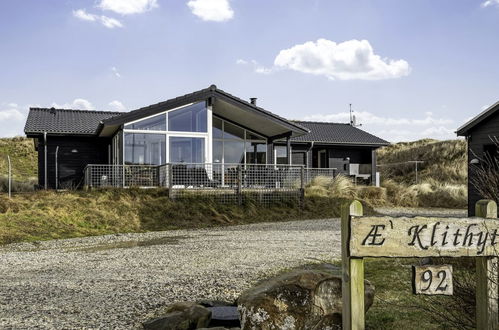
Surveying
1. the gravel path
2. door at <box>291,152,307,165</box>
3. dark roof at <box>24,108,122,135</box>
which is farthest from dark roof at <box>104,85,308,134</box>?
door at <box>291,152,307,165</box>

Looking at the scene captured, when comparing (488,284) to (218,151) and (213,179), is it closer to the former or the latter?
(213,179)

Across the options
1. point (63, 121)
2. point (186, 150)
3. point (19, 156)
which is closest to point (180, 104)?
point (186, 150)

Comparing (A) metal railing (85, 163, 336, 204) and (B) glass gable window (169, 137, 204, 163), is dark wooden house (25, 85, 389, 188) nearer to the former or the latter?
(B) glass gable window (169, 137, 204, 163)

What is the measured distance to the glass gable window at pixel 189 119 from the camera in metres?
19.0

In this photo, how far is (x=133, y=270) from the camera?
801cm

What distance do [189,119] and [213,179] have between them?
9.47 feet

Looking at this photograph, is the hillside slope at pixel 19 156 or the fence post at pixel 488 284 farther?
the hillside slope at pixel 19 156

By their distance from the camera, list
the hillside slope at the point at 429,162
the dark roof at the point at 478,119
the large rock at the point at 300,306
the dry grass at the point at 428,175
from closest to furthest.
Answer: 1. the large rock at the point at 300,306
2. the dark roof at the point at 478,119
3. the dry grass at the point at 428,175
4. the hillside slope at the point at 429,162

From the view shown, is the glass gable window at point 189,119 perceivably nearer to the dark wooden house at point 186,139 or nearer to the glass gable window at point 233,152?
the dark wooden house at point 186,139

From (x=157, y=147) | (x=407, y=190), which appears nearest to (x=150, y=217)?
(x=157, y=147)

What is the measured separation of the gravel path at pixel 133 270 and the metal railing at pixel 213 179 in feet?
10.4

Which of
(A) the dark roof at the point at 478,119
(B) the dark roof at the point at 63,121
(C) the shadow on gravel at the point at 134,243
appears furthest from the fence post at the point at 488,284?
(B) the dark roof at the point at 63,121

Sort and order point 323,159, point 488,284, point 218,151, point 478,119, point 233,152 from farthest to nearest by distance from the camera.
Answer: point 323,159
point 233,152
point 218,151
point 478,119
point 488,284

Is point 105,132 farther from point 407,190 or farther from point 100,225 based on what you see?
point 407,190
